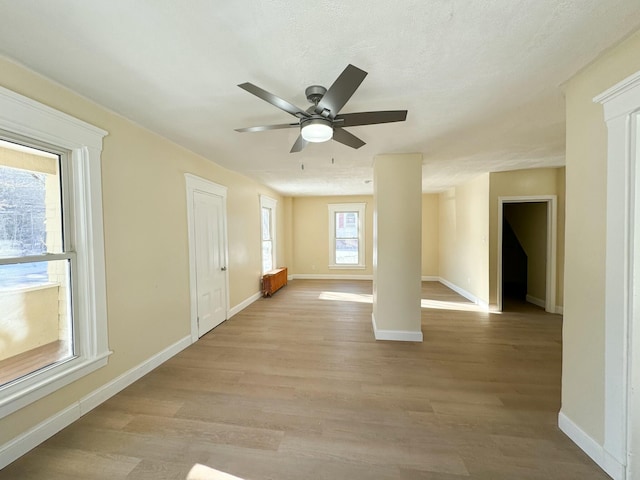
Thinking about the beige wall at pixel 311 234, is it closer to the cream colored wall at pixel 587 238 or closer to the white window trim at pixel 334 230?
the white window trim at pixel 334 230

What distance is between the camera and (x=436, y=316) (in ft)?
13.8

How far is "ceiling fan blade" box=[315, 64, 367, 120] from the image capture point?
1.24 meters

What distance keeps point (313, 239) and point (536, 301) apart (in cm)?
530

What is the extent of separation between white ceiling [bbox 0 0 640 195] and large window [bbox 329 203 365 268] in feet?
15.9

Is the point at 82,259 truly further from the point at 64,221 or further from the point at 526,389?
the point at 526,389

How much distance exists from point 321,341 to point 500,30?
10.7 feet

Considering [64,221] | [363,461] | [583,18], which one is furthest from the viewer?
[64,221]

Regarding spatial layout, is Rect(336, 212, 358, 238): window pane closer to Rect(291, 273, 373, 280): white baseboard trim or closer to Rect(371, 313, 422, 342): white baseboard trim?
Rect(291, 273, 373, 280): white baseboard trim

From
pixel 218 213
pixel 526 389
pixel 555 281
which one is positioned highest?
pixel 218 213

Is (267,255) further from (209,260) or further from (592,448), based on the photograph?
(592,448)

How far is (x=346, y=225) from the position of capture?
24.2 feet

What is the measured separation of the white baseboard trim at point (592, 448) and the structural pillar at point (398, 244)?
159 cm

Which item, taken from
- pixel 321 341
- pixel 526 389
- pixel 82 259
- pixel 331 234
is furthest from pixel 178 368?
pixel 331 234

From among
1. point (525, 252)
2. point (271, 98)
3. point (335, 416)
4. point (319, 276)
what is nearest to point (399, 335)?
point (335, 416)
